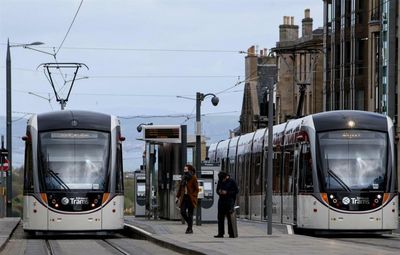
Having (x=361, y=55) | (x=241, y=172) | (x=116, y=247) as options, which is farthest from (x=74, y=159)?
(x=361, y=55)

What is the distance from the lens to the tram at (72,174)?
3253 cm

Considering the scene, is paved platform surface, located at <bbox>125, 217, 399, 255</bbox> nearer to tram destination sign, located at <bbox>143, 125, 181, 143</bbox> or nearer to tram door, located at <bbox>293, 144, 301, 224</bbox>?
tram door, located at <bbox>293, 144, 301, 224</bbox>

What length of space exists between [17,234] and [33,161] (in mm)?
6016

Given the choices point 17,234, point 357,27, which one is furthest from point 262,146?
point 357,27

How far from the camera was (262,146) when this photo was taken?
43.1 meters

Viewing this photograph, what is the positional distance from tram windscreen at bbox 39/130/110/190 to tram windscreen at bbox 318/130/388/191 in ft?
19.0

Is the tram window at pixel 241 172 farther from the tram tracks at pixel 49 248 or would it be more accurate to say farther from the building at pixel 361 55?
the building at pixel 361 55

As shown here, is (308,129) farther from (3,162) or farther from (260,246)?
(3,162)

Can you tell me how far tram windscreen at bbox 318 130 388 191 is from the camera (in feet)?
106

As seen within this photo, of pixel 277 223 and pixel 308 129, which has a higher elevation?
pixel 308 129

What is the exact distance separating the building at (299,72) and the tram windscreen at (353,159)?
47.6 metres

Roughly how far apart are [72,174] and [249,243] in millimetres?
7634

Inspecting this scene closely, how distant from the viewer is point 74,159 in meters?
32.9

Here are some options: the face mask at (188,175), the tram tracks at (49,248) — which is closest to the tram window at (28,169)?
the tram tracks at (49,248)
